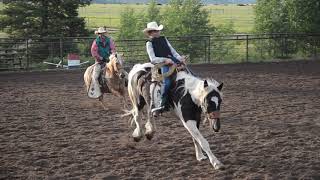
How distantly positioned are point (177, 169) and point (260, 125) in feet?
10.6

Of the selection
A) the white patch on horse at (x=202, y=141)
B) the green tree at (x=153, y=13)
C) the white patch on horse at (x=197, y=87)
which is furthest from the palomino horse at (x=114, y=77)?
the green tree at (x=153, y=13)

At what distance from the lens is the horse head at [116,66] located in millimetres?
10281

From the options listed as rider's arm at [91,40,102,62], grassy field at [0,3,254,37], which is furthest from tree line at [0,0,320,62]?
rider's arm at [91,40,102,62]

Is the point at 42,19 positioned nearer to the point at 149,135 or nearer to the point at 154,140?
the point at 154,140

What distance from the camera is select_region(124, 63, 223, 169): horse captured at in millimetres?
6109

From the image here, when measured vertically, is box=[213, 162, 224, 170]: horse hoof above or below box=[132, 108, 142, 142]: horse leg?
below

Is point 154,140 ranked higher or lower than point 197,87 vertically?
lower

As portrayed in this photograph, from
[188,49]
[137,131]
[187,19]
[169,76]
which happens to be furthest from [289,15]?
[169,76]

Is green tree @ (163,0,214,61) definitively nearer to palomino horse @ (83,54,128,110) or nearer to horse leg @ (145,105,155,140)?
palomino horse @ (83,54,128,110)

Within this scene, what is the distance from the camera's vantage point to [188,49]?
22.6m

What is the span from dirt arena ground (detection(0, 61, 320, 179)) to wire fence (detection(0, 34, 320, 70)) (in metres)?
6.51

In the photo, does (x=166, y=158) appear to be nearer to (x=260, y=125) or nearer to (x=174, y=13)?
(x=260, y=125)

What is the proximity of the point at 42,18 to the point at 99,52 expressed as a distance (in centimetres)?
1201

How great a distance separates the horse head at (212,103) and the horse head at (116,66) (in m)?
4.32
